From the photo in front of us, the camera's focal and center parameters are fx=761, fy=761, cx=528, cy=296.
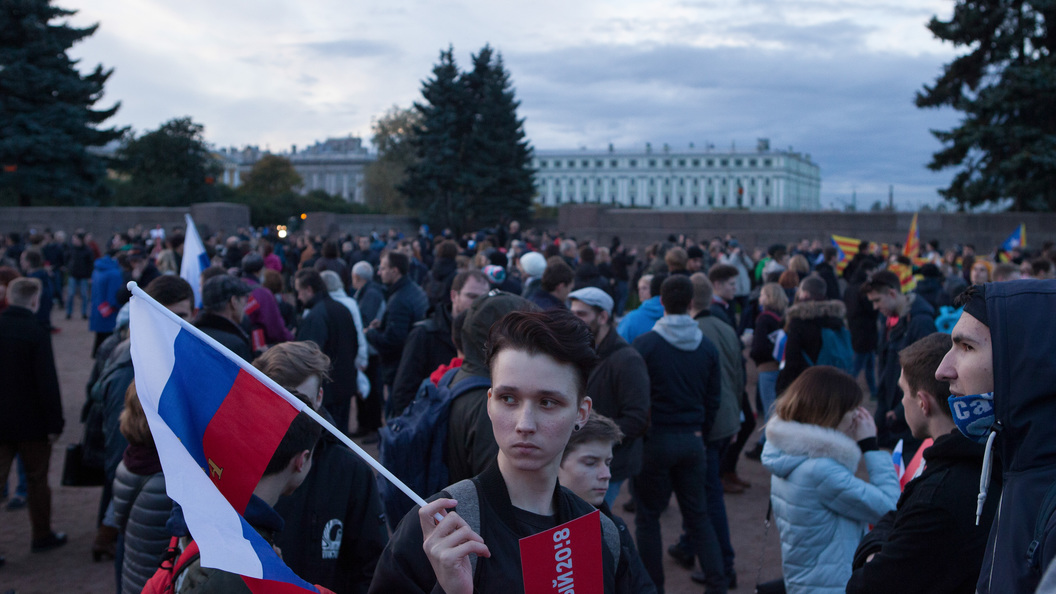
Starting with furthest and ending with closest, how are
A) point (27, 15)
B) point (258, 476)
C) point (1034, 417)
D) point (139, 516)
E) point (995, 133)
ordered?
point (27, 15), point (995, 133), point (139, 516), point (258, 476), point (1034, 417)

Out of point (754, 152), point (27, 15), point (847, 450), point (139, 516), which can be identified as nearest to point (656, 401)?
point (847, 450)

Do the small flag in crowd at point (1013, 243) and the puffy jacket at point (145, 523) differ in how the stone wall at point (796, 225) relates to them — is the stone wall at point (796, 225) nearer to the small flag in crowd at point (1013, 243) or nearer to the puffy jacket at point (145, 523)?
the small flag in crowd at point (1013, 243)

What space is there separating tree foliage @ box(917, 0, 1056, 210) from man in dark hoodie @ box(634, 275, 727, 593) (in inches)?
849

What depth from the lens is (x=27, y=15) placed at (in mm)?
27516

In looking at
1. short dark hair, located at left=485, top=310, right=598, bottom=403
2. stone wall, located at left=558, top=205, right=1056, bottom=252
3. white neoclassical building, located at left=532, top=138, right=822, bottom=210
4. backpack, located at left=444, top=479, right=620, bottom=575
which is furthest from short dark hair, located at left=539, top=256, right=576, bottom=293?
white neoclassical building, located at left=532, top=138, right=822, bottom=210

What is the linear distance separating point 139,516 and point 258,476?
4.51ft

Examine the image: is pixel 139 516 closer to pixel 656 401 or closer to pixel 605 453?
A: pixel 605 453

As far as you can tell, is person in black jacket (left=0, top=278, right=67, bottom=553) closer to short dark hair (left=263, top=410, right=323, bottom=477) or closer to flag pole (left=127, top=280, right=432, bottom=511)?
short dark hair (left=263, top=410, right=323, bottom=477)

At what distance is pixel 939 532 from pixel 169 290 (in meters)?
3.57

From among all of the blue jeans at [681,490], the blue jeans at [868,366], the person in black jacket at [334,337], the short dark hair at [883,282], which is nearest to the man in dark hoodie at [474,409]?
the blue jeans at [681,490]

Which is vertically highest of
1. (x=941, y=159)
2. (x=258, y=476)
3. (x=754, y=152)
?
(x=754, y=152)

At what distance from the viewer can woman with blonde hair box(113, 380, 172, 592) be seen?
2.71 metres

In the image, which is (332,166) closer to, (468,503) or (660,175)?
(660,175)

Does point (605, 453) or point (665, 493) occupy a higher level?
point (605, 453)
